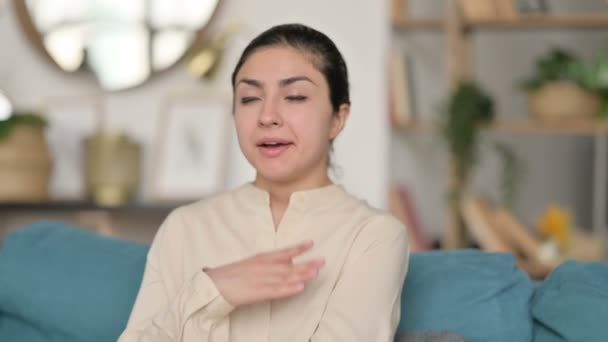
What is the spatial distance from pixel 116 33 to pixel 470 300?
2.74 meters

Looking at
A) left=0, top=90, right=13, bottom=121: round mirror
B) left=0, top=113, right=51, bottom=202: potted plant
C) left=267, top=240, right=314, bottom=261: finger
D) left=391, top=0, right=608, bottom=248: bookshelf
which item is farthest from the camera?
left=0, top=90, right=13, bottom=121: round mirror

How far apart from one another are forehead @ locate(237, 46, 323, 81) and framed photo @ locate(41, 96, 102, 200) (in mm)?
2666

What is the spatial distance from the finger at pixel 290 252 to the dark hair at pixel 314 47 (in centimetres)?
30

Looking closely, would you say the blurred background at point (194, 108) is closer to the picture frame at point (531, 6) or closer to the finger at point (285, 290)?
the picture frame at point (531, 6)

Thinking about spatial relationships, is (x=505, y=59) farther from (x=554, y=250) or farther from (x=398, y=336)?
(x=398, y=336)

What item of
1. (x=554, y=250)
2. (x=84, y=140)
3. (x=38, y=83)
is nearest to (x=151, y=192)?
(x=84, y=140)

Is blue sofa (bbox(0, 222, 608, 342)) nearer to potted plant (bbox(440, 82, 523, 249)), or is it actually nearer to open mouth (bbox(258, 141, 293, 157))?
open mouth (bbox(258, 141, 293, 157))

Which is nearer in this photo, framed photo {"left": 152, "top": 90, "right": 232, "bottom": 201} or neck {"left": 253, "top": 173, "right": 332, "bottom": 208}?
neck {"left": 253, "top": 173, "right": 332, "bottom": 208}

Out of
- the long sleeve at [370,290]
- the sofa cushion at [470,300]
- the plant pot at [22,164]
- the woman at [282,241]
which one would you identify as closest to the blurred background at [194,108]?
the plant pot at [22,164]

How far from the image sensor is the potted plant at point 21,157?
3957 millimetres

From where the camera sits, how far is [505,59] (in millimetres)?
5668

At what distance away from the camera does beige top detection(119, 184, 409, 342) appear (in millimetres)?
1626

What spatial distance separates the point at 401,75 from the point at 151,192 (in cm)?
110

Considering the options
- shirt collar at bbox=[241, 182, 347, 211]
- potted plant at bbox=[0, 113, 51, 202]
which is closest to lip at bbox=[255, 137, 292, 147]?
shirt collar at bbox=[241, 182, 347, 211]
